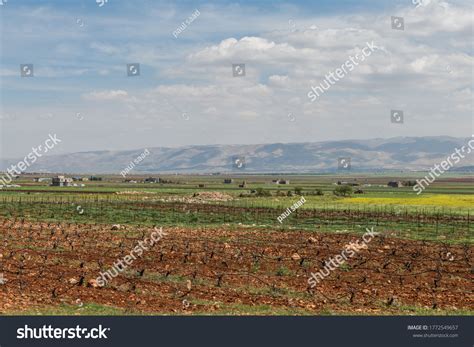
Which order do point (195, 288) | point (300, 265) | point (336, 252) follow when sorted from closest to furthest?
point (195, 288), point (300, 265), point (336, 252)

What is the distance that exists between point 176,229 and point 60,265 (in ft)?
53.5

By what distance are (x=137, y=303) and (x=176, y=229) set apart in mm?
21529

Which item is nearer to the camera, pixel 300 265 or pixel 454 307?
pixel 454 307

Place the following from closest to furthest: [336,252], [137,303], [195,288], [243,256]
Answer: [137,303], [195,288], [243,256], [336,252]

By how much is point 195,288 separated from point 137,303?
2647 mm
